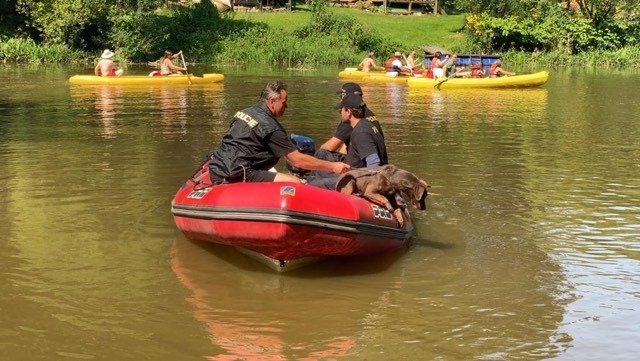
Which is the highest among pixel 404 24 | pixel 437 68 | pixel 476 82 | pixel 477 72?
pixel 404 24

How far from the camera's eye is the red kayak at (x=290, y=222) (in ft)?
20.1

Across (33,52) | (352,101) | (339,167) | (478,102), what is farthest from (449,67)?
(339,167)

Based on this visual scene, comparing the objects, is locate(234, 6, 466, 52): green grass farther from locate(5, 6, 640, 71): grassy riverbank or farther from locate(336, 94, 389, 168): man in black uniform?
locate(336, 94, 389, 168): man in black uniform

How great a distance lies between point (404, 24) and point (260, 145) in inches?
1762

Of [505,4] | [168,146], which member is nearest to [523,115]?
[168,146]

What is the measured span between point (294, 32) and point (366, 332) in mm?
40134

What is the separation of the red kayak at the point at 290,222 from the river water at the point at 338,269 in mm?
262

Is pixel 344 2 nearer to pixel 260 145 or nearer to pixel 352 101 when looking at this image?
pixel 352 101

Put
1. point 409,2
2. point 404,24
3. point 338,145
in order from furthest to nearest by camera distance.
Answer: point 409,2, point 404,24, point 338,145

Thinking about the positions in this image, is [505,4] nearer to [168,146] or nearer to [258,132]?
[168,146]

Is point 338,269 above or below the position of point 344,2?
below

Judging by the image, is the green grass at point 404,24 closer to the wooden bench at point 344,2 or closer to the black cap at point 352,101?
the wooden bench at point 344,2

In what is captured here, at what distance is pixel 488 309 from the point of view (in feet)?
19.7

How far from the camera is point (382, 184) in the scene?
6910mm
